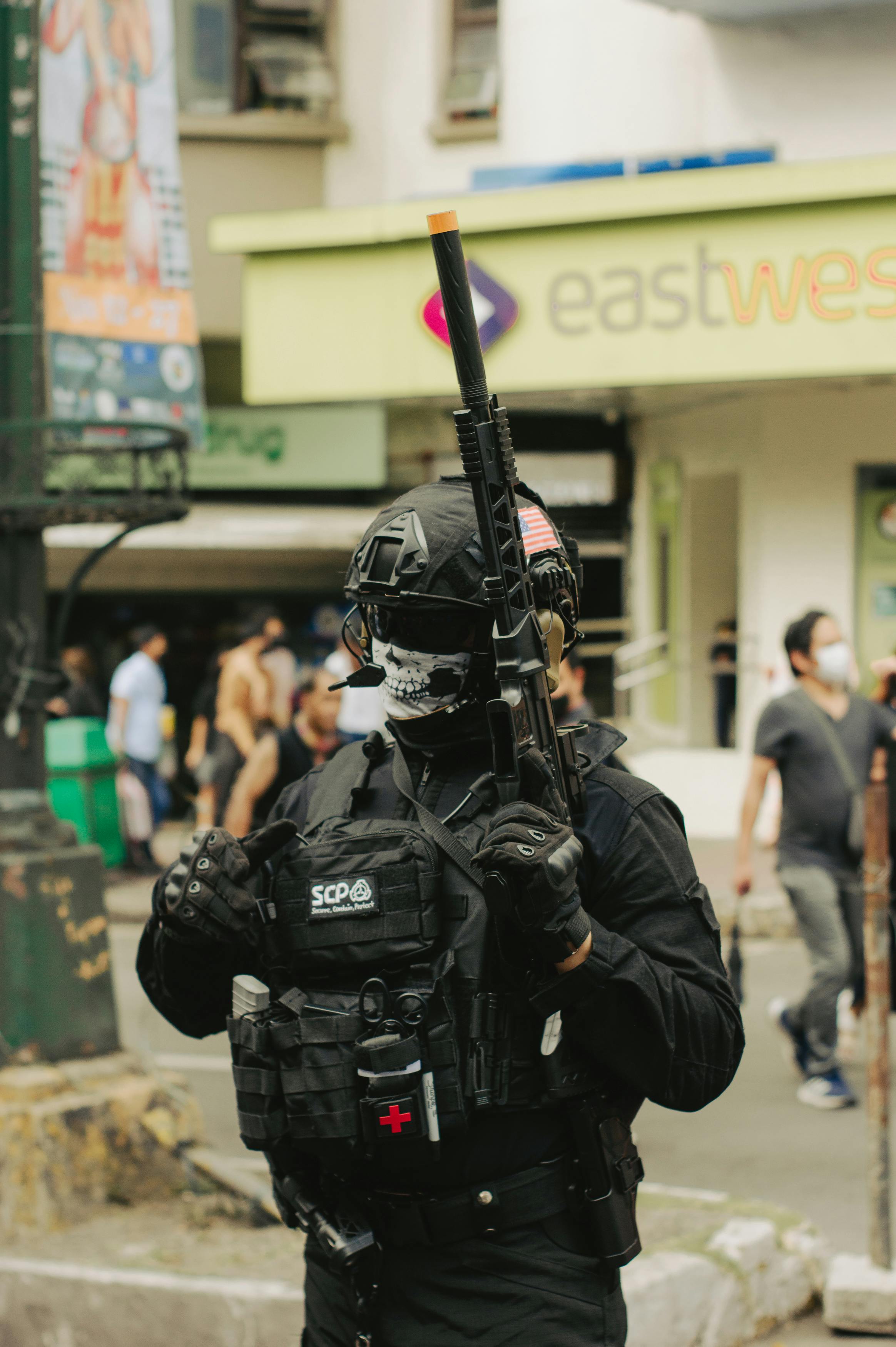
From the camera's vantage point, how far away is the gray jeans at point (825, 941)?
5832 mm

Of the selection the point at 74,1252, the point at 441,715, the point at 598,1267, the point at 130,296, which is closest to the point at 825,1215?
the point at 74,1252

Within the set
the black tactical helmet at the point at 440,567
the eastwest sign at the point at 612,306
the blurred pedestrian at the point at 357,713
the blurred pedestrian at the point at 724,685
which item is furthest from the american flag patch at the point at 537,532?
the blurred pedestrian at the point at 724,685

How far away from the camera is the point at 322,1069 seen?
2.01 metres

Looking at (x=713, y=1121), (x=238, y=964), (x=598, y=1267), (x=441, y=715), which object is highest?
(x=441, y=715)

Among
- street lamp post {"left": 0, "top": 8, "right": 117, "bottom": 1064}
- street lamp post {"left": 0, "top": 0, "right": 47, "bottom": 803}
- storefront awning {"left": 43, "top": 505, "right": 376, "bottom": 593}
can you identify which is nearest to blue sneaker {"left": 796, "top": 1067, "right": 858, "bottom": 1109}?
street lamp post {"left": 0, "top": 8, "right": 117, "bottom": 1064}

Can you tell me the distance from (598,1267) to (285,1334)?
1476mm

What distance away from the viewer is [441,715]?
217 cm

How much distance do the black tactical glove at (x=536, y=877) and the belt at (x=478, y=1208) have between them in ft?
1.21

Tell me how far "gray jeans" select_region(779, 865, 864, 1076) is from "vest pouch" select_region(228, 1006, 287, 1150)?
13.5ft

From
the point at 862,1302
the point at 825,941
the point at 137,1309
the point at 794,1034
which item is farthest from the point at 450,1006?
the point at 794,1034

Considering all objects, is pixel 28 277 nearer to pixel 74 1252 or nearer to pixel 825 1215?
pixel 74 1252

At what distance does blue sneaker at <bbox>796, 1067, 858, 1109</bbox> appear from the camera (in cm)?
582

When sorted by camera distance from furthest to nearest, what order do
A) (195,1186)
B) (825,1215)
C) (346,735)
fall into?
(346,735) < (825,1215) < (195,1186)

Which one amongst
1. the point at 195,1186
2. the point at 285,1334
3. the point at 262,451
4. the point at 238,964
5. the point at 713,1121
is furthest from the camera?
the point at 262,451
